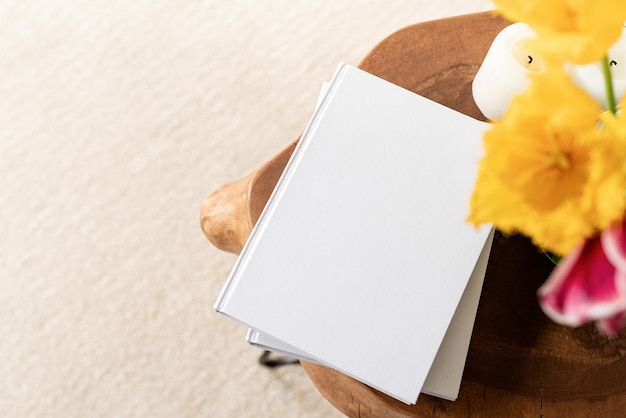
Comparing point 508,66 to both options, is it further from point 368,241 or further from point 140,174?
point 140,174

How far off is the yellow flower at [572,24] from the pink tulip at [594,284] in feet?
0.24

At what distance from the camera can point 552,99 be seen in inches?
10.2

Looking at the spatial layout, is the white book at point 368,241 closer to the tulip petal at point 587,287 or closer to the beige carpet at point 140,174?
the tulip petal at point 587,287

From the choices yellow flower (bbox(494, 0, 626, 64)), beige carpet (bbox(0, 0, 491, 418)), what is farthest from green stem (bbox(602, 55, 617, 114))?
beige carpet (bbox(0, 0, 491, 418))

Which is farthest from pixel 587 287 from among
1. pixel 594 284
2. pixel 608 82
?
pixel 608 82

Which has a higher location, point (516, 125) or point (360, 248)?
point (516, 125)

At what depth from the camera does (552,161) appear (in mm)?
257

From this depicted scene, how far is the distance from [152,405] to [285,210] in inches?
23.8

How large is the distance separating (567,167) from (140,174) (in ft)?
2.93

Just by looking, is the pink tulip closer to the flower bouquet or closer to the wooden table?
the flower bouquet

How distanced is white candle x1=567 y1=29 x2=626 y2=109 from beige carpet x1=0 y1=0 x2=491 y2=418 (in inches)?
26.2

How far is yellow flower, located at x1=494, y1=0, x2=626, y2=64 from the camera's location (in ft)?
0.81

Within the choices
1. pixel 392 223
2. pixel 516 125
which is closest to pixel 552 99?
pixel 516 125

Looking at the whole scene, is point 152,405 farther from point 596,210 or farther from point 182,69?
point 596,210
